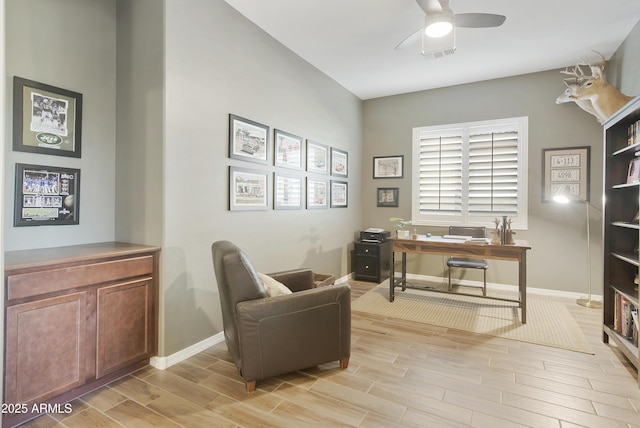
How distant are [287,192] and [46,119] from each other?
219cm

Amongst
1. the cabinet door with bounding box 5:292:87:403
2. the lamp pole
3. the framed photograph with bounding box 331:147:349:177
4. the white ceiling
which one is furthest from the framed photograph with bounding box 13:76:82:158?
the lamp pole

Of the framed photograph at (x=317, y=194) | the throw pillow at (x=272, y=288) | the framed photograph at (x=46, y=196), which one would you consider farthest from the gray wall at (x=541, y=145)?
the framed photograph at (x=46, y=196)

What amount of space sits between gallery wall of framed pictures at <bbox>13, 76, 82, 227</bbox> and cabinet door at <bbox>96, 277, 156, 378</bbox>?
2.38ft

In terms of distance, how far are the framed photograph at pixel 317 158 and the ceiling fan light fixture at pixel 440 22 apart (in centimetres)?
194

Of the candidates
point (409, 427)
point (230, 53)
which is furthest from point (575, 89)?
point (409, 427)

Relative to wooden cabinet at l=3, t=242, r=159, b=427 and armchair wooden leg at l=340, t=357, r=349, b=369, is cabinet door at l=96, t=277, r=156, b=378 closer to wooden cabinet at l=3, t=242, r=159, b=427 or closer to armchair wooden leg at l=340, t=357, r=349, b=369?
→ wooden cabinet at l=3, t=242, r=159, b=427

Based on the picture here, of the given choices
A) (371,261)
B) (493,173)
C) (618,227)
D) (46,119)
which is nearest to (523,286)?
(618,227)

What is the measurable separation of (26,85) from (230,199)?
5.23 feet

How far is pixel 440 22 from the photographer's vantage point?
2.59 metres

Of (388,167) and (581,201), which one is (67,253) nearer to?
(388,167)

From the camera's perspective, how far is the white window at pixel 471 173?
4.61 meters

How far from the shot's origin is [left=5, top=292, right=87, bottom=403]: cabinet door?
1.76m

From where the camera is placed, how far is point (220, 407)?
77.7 inches

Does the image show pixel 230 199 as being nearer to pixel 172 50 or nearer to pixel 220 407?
pixel 172 50
